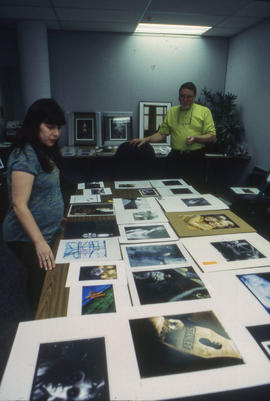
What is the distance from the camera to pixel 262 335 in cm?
74

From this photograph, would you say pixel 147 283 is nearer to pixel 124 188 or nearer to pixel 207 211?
pixel 207 211

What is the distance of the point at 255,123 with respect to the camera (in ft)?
11.7

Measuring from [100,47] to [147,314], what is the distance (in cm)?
387

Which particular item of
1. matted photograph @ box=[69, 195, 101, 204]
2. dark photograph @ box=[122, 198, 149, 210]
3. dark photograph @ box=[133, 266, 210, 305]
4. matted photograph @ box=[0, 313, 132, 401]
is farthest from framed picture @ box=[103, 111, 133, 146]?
matted photograph @ box=[0, 313, 132, 401]

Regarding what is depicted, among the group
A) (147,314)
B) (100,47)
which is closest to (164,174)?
(147,314)

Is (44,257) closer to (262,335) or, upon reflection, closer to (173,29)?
(262,335)

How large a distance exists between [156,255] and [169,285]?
190 millimetres

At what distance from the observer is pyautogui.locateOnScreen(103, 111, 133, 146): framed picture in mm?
4023

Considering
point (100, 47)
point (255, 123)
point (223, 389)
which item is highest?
point (100, 47)

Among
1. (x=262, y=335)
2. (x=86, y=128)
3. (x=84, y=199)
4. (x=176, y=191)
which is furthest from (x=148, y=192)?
(x=86, y=128)

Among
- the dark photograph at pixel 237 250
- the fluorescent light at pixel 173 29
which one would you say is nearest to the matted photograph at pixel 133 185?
the dark photograph at pixel 237 250

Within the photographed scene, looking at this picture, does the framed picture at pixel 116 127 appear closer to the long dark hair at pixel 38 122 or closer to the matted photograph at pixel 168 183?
the matted photograph at pixel 168 183

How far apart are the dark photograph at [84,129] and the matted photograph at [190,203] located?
8.49ft

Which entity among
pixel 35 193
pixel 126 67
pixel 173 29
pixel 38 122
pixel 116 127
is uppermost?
pixel 173 29
